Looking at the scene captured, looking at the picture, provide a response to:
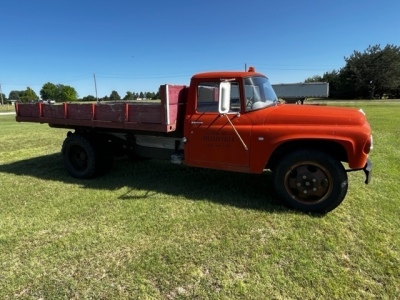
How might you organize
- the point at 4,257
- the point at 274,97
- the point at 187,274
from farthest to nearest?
the point at 274,97, the point at 4,257, the point at 187,274

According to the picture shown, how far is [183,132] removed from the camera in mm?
5062

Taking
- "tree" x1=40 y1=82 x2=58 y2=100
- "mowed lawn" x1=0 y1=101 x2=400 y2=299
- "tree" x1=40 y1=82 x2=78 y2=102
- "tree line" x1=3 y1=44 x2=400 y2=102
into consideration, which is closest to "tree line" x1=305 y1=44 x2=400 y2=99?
"tree line" x1=3 y1=44 x2=400 y2=102

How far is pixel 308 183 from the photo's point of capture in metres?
4.18

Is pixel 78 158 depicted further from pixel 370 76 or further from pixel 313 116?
pixel 370 76

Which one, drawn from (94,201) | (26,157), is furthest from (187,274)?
(26,157)

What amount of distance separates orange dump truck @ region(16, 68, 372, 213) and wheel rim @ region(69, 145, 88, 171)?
0.82m

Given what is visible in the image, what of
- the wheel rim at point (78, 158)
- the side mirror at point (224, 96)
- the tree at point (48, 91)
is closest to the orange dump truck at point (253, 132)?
the side mirror at point (224, 96)

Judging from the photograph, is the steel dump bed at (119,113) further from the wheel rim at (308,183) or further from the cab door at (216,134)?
the wheel rim at (308,183)

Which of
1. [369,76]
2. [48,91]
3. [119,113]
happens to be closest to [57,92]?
[48,91]

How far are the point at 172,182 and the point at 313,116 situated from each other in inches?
106

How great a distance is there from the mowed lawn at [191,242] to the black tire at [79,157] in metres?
0.32

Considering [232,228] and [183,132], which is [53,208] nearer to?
[183,132]

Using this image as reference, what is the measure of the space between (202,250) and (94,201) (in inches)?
85.4

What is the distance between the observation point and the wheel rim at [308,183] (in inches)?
162
